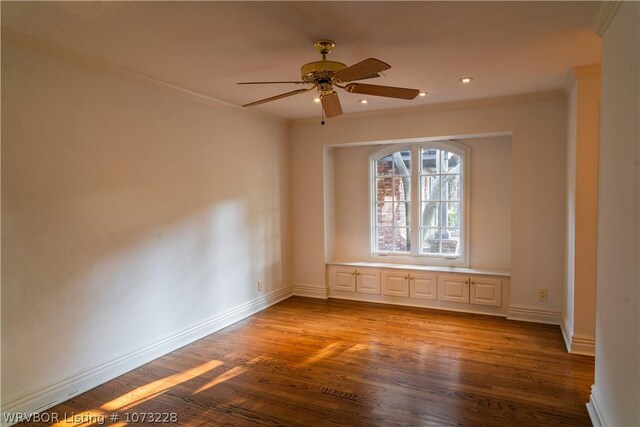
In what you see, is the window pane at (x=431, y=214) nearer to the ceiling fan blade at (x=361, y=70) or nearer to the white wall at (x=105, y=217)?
the white wall at (x=105, y=217)

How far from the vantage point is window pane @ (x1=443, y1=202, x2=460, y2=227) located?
17.1 ft

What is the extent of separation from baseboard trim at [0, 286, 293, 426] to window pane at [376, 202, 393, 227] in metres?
2.24

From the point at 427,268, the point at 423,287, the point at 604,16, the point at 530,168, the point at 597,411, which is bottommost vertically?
the point at 597,411

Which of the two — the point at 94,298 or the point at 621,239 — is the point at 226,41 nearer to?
the point at 94,298

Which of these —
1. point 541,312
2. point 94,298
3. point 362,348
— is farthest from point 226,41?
point 541,312

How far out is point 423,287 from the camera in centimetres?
505

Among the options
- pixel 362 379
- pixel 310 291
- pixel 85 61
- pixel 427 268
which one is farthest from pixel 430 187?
pixel 85 61

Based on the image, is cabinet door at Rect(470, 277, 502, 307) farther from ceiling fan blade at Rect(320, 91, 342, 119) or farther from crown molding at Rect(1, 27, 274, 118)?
crown molding at Rect(1, 27, 274, 118)

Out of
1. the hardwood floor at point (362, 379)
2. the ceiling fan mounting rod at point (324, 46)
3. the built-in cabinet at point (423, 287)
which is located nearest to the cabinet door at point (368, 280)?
the built-in cabinet at point (423, 287)

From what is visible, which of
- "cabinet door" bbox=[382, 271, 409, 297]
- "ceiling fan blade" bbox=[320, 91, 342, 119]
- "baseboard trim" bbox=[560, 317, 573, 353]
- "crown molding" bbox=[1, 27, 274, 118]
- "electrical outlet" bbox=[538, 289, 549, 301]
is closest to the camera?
"crown molding" bbox=[1, 27, 274, 118]

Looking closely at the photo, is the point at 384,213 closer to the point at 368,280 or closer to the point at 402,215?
the point at 402,215

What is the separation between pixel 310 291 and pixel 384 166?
208cm

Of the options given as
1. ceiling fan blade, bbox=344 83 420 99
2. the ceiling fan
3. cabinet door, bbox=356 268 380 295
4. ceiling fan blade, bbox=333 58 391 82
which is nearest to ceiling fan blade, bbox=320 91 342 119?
the ceiling fan

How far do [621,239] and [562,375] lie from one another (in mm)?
1676
